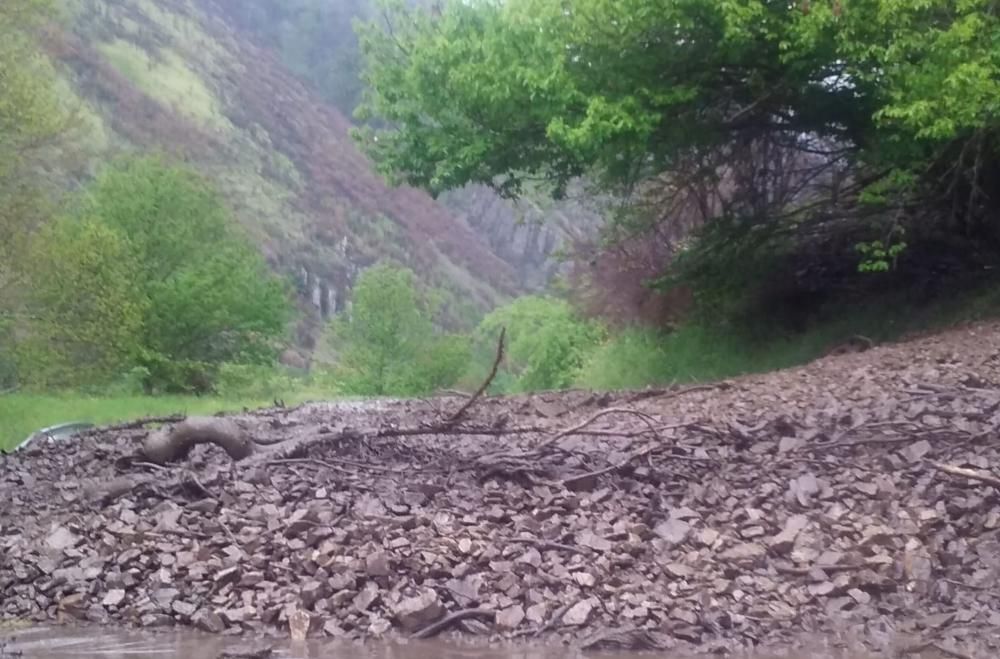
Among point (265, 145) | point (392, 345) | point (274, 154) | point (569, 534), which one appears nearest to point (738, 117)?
point (569, 534)

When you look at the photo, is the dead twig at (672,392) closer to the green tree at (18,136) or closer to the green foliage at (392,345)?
the green tree at (18,136)

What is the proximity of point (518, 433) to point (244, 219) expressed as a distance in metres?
66.8

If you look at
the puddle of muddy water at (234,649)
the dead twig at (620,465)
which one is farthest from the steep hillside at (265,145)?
the puddle of muddy water at (234,649)

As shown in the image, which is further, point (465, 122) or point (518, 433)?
point (465, 122)

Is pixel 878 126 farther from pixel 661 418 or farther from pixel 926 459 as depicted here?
pixel 926 459

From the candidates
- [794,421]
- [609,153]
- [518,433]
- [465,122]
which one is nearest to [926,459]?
[794,421]

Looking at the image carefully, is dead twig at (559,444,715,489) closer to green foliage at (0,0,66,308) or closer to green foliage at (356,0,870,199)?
green foliage at (356,0,870,199)

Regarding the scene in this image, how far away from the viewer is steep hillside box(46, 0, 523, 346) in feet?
249

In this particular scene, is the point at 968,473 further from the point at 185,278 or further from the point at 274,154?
the point at 274,154

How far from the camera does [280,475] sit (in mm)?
8000

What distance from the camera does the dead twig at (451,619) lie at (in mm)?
5742

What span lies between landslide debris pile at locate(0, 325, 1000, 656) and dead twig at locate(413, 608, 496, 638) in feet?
0.04

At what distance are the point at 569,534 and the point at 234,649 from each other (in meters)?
2.15

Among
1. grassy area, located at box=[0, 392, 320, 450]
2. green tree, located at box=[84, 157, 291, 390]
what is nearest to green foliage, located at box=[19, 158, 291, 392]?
green tree, located at box=[84, 157, 291, 390]
